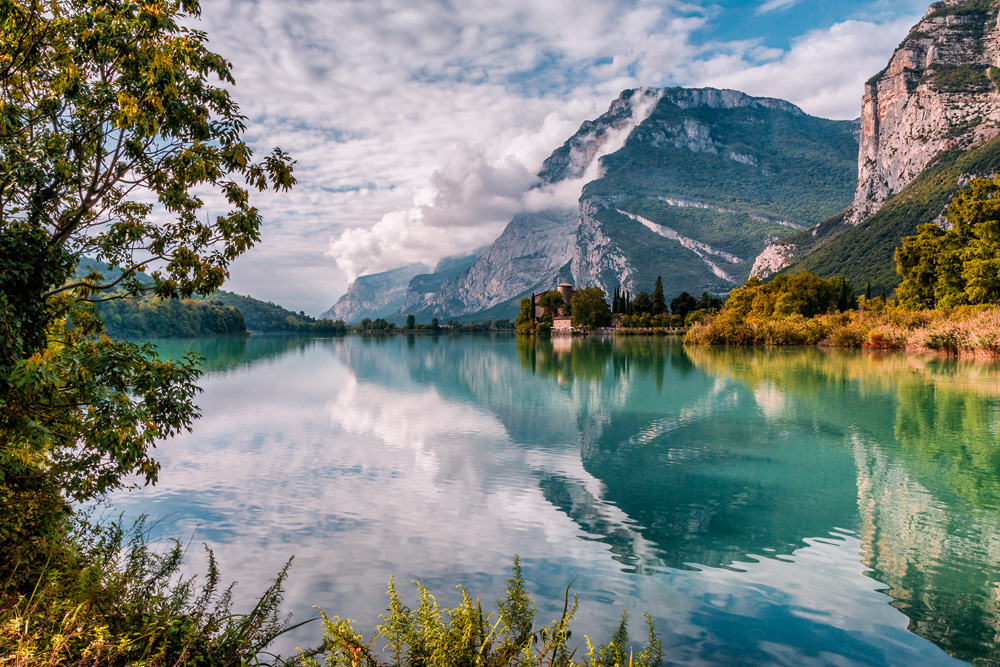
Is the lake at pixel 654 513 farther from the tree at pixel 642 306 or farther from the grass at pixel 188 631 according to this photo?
the tree at pixel 642 306

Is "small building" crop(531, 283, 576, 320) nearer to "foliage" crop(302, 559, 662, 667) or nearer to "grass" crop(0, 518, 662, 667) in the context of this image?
"grass" crop(0, 518, 662, 667)

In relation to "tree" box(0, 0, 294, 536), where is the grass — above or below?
below

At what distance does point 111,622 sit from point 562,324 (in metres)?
131

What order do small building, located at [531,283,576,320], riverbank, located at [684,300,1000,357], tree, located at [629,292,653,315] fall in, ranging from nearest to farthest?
riverbank, located at [684,300,1000,357] < tree, located at [629,292,653,315] < small building, located at [531,283,576,320]

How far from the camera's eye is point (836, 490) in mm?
10453

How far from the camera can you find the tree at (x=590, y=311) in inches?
4697

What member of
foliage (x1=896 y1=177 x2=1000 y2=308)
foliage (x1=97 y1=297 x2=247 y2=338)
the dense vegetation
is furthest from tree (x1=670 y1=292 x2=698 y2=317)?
foliage (x1=97 y1=297 x2=247 y2=338)

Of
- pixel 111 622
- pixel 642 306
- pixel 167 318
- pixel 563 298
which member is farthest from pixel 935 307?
pixel 167 318

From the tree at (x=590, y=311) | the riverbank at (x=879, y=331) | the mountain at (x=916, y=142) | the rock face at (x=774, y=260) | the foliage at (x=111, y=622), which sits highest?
the mountain at (x=916, y=142)

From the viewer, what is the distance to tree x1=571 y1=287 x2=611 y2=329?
391 feet

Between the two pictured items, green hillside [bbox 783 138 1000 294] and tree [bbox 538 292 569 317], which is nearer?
green hillside [bbox 783 138 1000 294]

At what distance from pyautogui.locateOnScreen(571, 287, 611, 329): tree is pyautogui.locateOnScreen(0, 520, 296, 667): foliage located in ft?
379

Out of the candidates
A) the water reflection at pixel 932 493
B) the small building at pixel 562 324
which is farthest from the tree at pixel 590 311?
the water reflection at pixel 932 493

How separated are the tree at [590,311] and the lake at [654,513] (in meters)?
98.0
